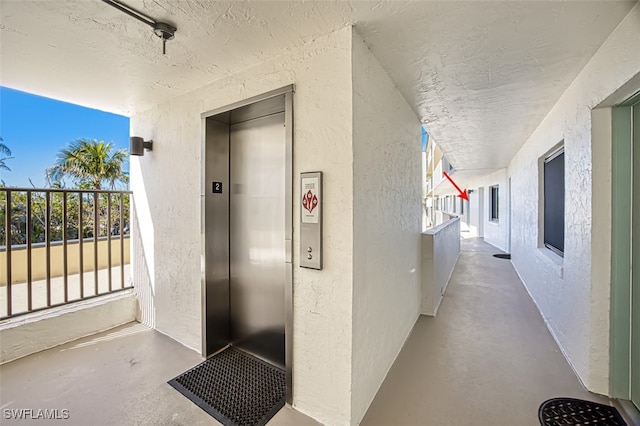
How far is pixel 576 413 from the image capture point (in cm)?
178

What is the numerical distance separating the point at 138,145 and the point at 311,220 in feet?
7.80

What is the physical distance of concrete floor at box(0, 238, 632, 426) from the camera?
1757mm

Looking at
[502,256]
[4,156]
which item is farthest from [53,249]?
[502,256]

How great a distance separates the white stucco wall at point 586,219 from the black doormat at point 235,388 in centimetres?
242

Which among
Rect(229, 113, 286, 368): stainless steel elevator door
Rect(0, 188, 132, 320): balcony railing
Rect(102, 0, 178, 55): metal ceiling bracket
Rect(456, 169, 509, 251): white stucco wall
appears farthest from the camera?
Rect(456, 169, 509, 251): white stucco wall

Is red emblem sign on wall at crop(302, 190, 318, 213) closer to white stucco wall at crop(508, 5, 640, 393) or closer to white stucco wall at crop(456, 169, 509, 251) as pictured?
white stucco wall at crop(508, 5, 640, 393)

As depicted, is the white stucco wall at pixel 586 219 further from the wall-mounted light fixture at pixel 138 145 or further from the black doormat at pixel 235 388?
the wall-mounted light fixture at pixel 138 145

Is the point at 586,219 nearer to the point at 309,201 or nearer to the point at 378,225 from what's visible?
the point at 378,225

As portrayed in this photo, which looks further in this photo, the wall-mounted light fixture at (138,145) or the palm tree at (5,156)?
the palm tree at (5,156)

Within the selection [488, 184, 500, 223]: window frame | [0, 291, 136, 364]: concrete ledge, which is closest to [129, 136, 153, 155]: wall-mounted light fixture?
[0, 291, 136, 364]: concrete ledge

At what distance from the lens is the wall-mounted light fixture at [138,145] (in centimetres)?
284

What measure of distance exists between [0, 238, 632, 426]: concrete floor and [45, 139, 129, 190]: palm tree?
8701 mm

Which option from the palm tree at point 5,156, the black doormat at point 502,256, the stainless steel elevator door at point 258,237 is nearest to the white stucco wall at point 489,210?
the black doormat at point 502,256
